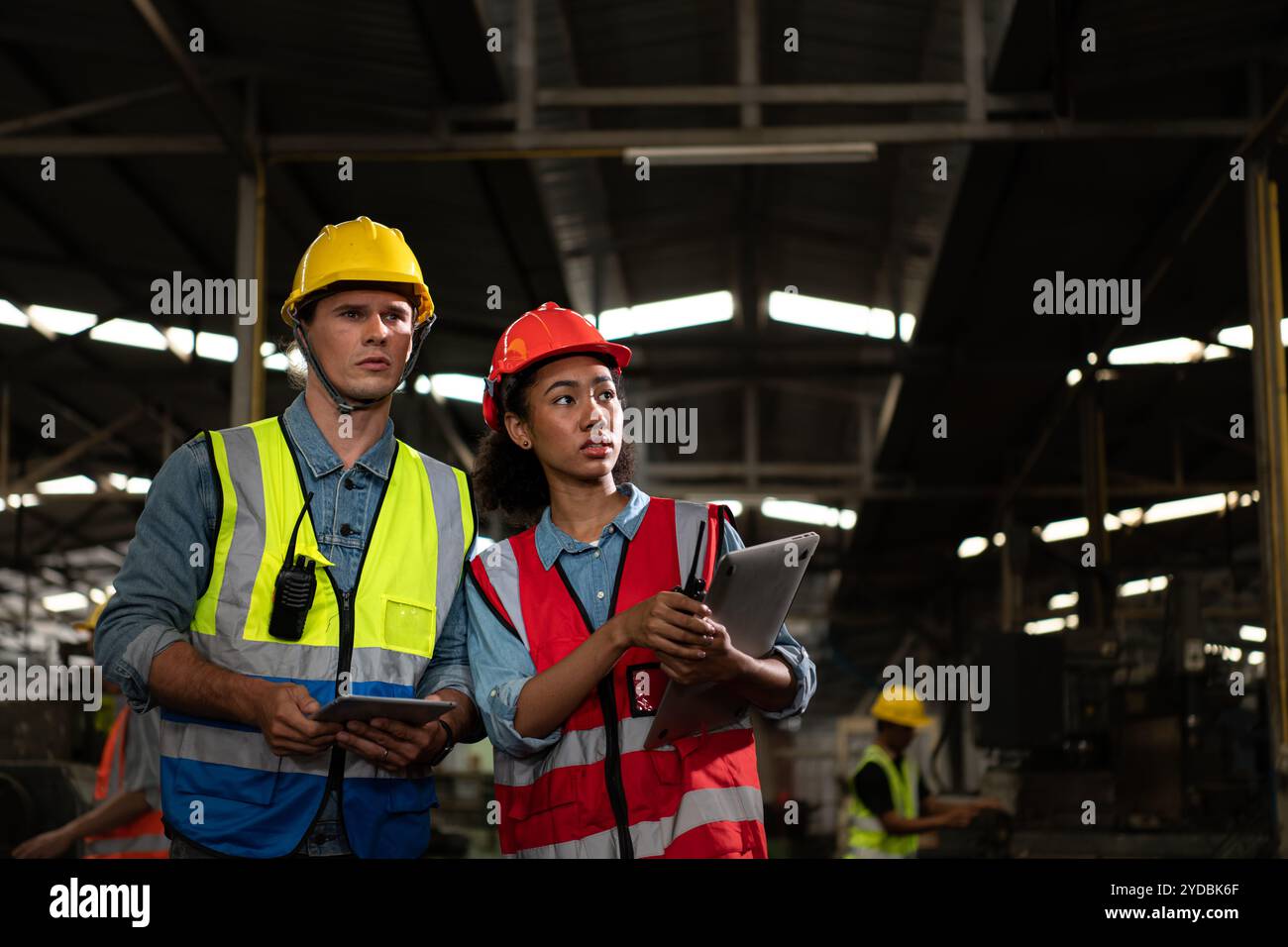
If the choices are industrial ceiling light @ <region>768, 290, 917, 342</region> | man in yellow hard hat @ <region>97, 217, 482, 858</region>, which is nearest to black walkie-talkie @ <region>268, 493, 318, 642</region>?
man in yellow hard hat @ <region>97, 217, 482, 858</region>

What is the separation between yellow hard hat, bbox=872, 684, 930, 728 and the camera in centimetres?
831

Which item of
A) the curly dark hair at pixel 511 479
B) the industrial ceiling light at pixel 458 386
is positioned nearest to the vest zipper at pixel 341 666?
the curly dark hair at pixel 511 479

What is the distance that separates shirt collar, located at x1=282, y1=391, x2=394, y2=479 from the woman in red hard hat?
282 millimetres

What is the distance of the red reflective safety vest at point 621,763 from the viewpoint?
2.63m

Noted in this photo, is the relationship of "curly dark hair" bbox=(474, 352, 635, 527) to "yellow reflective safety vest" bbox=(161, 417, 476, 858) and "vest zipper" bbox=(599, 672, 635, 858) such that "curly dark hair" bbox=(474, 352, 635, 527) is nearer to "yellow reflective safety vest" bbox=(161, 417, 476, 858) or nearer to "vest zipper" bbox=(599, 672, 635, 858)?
"yellow reflective safety vest" bbox=(161, 417, 476, 858)

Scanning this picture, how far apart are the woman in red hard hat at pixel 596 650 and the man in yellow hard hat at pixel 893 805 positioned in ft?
16.0

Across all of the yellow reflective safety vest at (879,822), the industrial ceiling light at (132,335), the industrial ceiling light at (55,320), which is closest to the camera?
the yellow reflective safety vest at (879,822)

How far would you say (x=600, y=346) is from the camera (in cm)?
299

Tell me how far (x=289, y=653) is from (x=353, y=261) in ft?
2.70

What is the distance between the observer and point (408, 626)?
2.78 metres

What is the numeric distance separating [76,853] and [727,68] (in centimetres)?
832

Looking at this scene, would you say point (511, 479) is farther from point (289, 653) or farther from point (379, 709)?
point (379, 709)

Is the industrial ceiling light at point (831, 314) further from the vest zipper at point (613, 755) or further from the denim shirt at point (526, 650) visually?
the vest zipper at point (613, 755)
